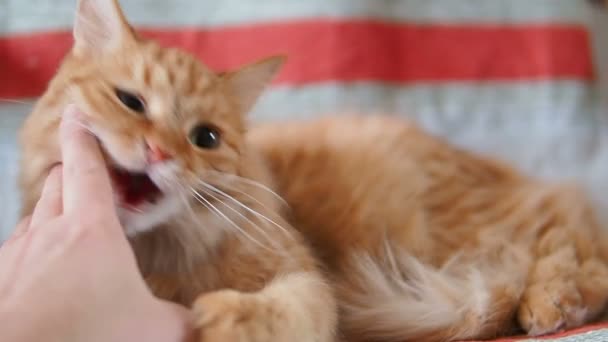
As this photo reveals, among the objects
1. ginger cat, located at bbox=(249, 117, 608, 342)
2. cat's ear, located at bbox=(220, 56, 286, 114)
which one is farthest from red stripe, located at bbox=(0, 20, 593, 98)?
cat's ear, located at bbox=(220, 56, 286, 114)

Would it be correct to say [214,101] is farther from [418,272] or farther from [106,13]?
[418,272]

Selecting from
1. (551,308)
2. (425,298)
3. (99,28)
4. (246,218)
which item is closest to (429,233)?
(425,298)

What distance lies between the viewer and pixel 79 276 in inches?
28.6

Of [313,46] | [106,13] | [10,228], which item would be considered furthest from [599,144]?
[10,228]

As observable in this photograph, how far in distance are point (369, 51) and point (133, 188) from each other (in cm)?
117

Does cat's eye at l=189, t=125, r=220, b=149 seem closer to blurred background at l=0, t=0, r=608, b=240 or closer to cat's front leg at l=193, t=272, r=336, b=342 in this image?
cat's front leg at l=193, t=272, r=336, b=342

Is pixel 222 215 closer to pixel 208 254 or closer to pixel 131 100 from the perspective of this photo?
pixel 208 254

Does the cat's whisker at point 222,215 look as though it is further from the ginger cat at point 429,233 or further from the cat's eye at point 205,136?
the ginger cat at point 429,233

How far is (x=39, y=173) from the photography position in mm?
1003

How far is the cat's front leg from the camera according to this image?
2.85 feet

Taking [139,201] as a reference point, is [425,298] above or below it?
below

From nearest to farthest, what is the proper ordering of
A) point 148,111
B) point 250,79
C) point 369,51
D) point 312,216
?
1. point 148,111
2. point 250,79
3. point 312,216
4. point 369,51

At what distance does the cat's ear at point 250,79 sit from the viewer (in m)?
1.20

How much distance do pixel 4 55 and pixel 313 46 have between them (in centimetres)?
88
